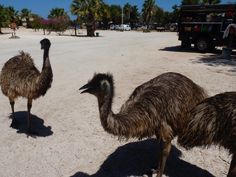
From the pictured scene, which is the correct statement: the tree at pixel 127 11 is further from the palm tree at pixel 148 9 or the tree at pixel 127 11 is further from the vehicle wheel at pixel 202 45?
the vehicle wheel at pixel 202 45

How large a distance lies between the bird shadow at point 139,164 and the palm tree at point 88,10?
38.4m

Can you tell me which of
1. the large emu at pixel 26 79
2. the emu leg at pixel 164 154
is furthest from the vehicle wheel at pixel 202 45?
the emu leg at pixel 164 154

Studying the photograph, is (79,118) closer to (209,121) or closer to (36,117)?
(36,117)

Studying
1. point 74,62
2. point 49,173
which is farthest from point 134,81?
point 49,173

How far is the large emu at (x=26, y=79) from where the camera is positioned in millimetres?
6035

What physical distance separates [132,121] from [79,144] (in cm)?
216

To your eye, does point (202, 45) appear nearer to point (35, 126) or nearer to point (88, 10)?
point (35, 126)

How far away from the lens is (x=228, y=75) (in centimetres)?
1250

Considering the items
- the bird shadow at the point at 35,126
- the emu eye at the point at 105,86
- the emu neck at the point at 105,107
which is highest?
the emu eye at the point at 105,86

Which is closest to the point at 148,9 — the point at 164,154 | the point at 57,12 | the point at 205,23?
the point at 57,12

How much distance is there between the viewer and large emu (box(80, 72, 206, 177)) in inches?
150

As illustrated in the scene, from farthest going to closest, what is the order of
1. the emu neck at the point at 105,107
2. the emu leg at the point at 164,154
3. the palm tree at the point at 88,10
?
the palm tree at the point at 88,10
the emu leg at the point at 164,154
the emu neck at the point at 105,107

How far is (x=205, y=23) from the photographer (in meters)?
19.8

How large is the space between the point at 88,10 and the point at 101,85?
135 feet
